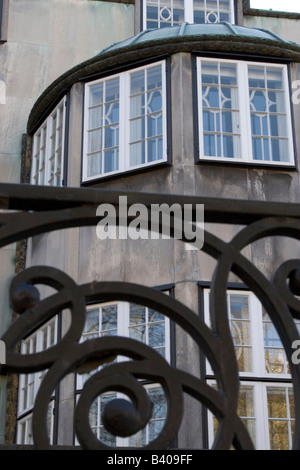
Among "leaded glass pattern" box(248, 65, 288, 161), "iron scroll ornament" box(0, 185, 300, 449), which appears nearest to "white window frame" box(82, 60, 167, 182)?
"leaded glass pattern" box(248, 65, 288, 161)

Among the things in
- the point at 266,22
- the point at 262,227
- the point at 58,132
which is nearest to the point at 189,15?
the point at 266,22

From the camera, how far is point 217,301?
2527 millimetres

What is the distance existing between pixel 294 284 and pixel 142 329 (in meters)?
8.01

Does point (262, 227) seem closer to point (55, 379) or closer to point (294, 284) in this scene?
point (294, 284)

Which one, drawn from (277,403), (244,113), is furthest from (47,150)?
(277,403)

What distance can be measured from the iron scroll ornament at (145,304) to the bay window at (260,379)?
7362 millimetres

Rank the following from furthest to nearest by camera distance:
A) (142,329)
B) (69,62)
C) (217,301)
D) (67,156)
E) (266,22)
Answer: (266,22)
(69,62)
(67,156)
(142,329)
(217,301)

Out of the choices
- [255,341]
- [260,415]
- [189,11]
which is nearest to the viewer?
[260,415]

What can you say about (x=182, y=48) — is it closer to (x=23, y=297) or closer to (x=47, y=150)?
(x=47, y=150)

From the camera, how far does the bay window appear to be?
9.95 metres

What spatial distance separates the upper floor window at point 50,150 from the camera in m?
12.6

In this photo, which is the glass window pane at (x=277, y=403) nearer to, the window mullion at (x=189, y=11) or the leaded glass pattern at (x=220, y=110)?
the leaded glass pattern at (x=220, y=110)

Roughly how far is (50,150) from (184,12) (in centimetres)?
428

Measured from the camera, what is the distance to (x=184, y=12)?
1567 cm
